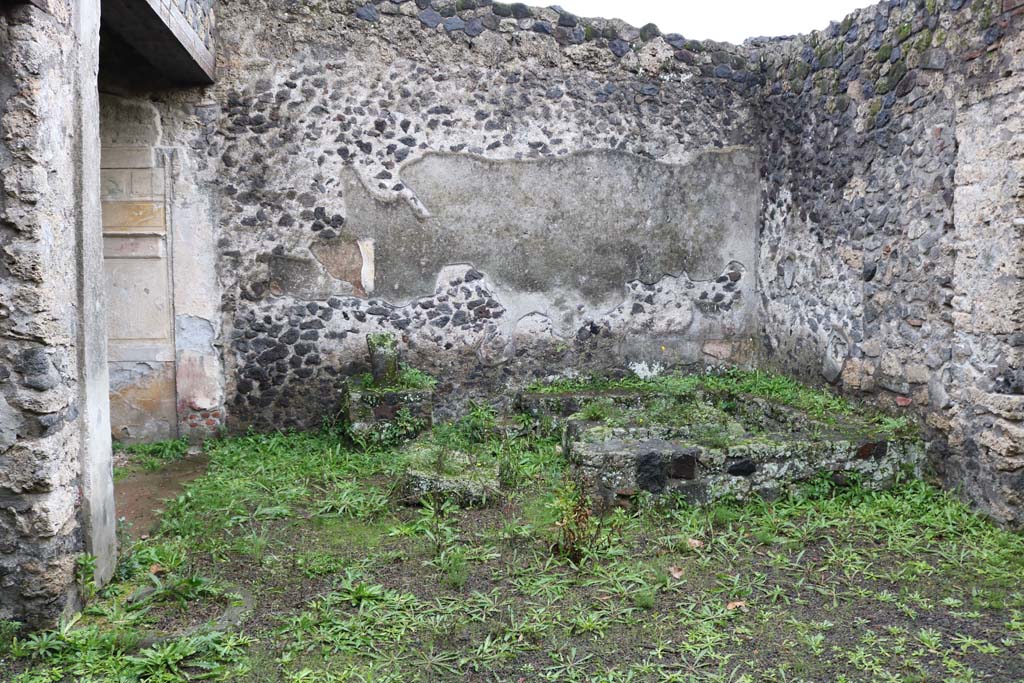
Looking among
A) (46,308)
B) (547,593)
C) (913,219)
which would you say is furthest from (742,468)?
(46,308)

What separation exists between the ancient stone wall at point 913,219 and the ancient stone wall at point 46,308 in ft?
15.4

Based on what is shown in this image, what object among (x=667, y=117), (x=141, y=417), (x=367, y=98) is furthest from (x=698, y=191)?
(x=141, y=417)

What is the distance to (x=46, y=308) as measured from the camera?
3016 mm

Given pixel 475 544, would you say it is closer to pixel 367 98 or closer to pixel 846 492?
pixel 846 492

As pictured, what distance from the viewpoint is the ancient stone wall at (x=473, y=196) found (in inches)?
245

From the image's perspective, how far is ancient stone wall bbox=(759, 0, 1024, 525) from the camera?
4.30 metres

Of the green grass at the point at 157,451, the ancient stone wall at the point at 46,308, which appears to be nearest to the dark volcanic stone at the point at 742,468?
the ancient stone wall at the point at 46,308

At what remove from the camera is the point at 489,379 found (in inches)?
269

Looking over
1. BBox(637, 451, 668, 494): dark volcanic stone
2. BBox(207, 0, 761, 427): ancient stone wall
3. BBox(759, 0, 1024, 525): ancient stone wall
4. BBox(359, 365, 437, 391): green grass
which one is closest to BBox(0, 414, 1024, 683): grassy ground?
BBox(637, 451, 668, 494): dark volcanic stone

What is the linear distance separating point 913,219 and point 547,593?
3.49 m

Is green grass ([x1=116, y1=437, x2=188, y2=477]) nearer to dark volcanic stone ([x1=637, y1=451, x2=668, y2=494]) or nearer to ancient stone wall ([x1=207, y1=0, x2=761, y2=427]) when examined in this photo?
ancient stone wall ([x1=207, y1=0, x2=761, y2=427])

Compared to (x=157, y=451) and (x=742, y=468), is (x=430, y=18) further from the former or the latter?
(x=742, y=468)

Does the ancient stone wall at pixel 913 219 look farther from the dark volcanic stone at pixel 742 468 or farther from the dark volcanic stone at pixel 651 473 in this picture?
the dark volcanic stone at pixel 651 473

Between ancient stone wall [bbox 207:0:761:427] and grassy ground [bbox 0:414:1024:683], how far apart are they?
1780 millimetres
